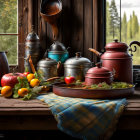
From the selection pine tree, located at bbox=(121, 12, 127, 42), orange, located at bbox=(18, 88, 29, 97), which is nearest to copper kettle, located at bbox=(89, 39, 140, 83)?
pine tree, located at bbox=(121, 12, 127, 42)

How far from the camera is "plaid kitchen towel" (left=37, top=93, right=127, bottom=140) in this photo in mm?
1180

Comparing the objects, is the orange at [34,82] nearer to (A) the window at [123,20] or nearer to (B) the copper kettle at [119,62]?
(B) the copper kettle at [119,62]

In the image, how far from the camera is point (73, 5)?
7.48 ft

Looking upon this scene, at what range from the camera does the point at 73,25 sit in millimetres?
2285

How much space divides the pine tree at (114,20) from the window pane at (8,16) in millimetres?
1029

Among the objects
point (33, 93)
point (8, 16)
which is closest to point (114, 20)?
point (8, 16)

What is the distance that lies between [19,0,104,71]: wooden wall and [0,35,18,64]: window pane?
88 millimetres

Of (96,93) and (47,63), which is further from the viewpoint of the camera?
(47,63)

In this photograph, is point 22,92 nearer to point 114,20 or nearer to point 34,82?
point 34,82

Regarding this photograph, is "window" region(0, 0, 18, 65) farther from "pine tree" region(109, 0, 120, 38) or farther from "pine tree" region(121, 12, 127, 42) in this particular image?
"pine tree" region(121, 12, 127, 42)

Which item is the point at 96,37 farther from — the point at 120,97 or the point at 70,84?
the point at 120,97

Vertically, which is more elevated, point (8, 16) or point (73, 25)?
point (8, 16)

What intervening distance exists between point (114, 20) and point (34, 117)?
149 cm

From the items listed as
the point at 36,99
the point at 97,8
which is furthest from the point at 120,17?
the point at 36,99
